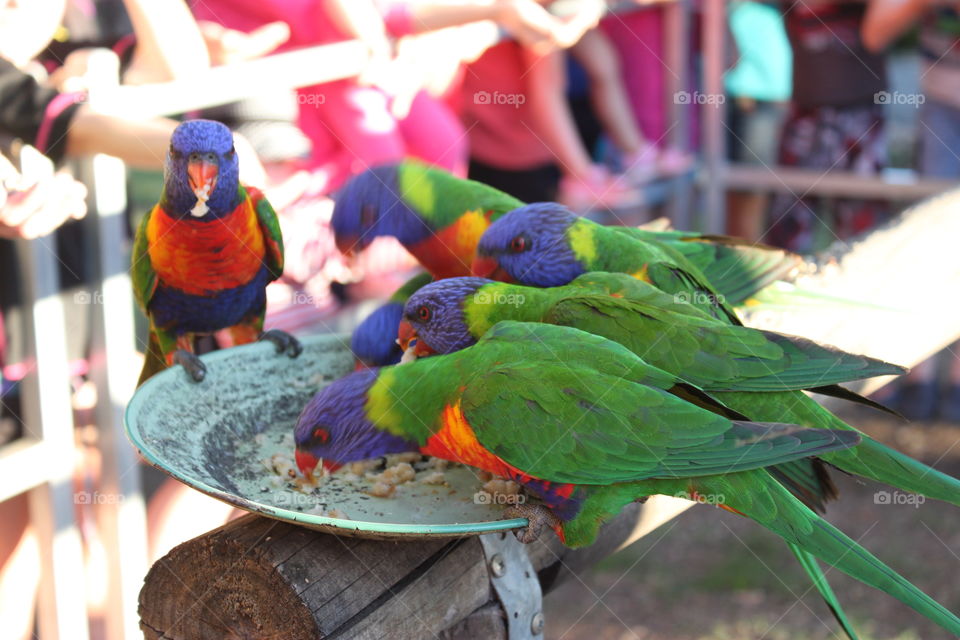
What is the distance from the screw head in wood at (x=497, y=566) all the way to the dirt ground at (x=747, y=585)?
165cm

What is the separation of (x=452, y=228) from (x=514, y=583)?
0.74 m

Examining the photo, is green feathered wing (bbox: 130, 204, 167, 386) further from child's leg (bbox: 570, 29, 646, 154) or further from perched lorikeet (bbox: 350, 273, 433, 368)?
child's leg (bbox: 570, 29, 646, 154)

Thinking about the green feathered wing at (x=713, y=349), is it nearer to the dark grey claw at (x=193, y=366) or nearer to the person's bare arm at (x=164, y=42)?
the dark grey claw at (x=193, y=366)

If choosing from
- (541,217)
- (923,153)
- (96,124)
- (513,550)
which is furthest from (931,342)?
Answer: (923,153)

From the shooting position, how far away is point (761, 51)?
4715 mm

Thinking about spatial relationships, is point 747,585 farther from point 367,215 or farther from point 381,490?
point 381,490

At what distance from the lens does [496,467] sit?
1.19 meters

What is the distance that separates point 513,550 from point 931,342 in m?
1.08

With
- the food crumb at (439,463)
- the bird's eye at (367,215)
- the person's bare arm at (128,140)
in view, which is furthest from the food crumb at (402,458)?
the person's bare arm at (128,140)

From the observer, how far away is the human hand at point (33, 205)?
1874 millimetres

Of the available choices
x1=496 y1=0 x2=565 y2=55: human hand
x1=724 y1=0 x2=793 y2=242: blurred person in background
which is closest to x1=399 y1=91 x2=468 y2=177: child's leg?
x1=496 y1=0 x2=565 y2=55: human hand

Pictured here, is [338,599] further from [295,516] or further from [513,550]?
[513,550]

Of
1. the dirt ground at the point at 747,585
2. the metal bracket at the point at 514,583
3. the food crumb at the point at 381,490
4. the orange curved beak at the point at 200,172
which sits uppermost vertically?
the orange curved beak at the point at 200,172

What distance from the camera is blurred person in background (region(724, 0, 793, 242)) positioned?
4680 mm
